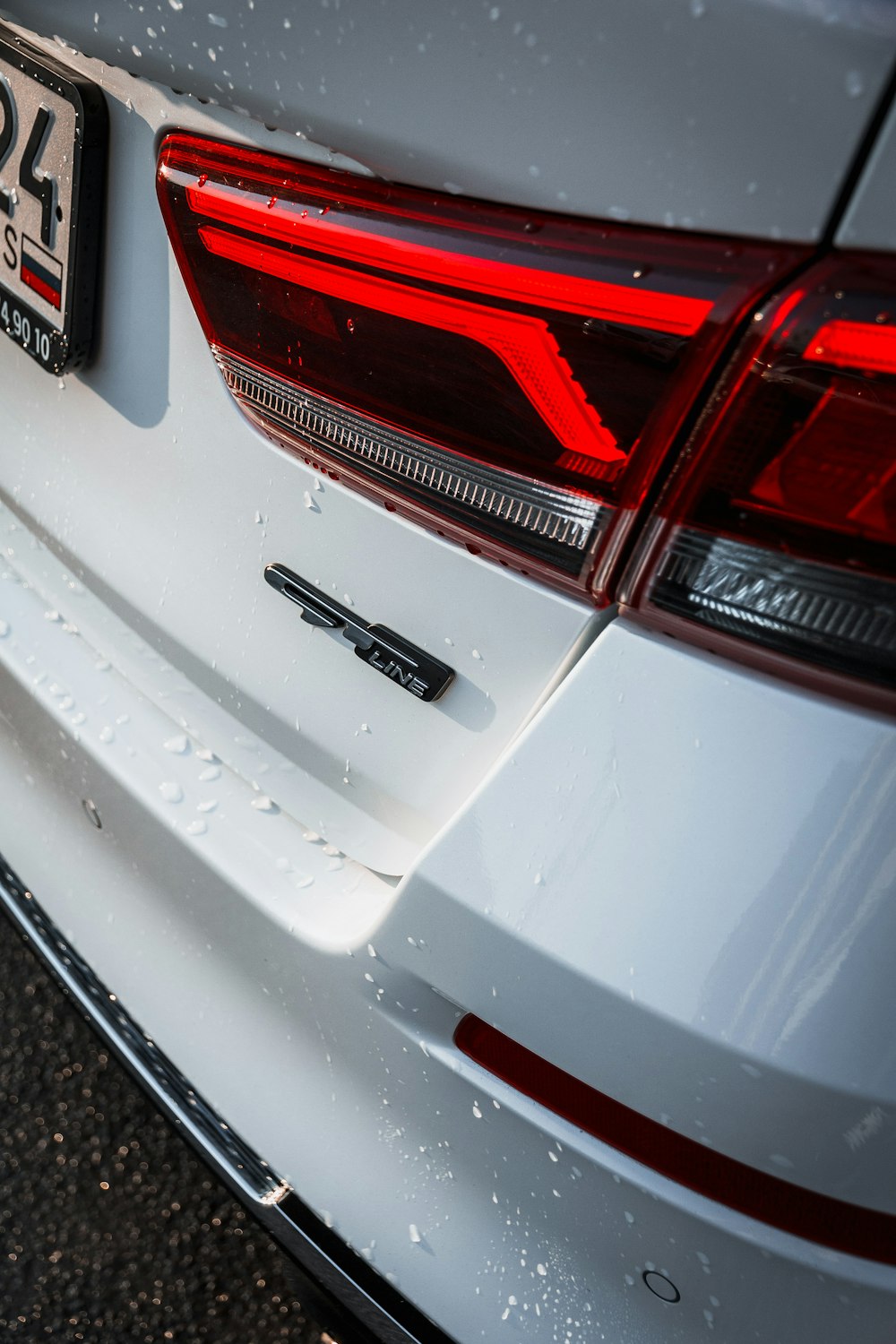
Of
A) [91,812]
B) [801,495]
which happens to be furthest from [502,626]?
[91,812]

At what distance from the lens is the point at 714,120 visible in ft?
2.14

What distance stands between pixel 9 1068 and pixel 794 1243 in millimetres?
1324

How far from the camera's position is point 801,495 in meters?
0.69

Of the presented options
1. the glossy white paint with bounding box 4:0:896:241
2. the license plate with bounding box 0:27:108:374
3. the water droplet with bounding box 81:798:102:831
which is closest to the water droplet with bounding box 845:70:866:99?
the glossy white paint with bounding box 4:0:896:241

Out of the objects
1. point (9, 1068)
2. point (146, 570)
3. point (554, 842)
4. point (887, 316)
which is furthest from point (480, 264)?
point (9, 1068)

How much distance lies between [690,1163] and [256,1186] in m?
0.53

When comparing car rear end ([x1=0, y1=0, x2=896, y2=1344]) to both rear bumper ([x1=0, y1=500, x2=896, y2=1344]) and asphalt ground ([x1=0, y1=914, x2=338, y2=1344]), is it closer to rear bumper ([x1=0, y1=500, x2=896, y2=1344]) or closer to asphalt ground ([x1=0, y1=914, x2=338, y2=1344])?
rear bumper ([x1=0, y1=500, x2=896, y2=1344])

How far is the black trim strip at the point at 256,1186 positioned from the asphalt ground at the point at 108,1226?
132 millimetres

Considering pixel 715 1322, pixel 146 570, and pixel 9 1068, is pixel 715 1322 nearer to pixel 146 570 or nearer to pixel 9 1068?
pixel 146 570

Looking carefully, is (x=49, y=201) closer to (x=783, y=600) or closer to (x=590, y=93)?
(x=590, y=93)

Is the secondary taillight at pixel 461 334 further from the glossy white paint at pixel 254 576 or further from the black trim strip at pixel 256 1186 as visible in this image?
the black trim strip at pixel 256 1186

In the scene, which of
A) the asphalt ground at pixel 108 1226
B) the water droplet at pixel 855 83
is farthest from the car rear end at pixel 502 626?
the asphalt ground at pixel 108 1226

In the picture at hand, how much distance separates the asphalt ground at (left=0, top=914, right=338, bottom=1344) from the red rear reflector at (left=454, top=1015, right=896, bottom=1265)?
669 millimetres

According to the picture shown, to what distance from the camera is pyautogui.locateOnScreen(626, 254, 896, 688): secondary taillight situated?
655mm
